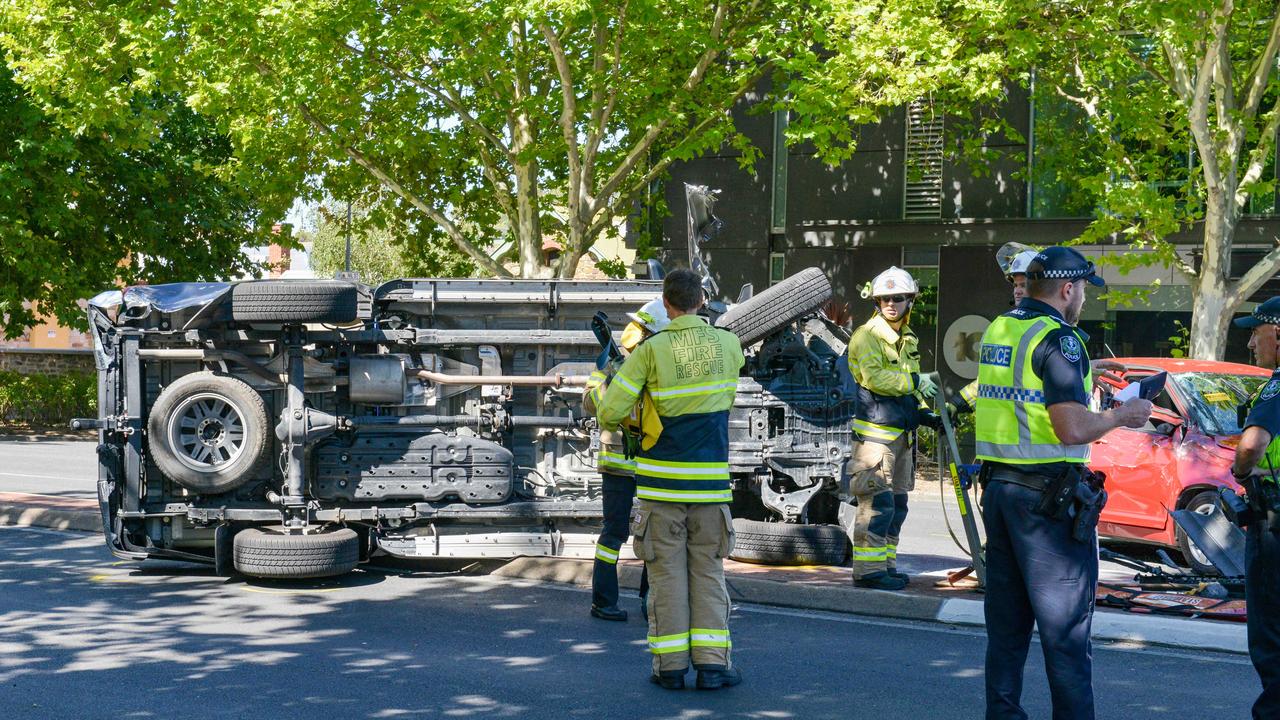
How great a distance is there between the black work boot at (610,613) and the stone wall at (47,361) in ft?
80.8

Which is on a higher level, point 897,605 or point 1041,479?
point 1041,479

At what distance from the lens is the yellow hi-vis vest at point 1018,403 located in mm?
4613

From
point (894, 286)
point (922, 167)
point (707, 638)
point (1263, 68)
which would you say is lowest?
point (707, 638)

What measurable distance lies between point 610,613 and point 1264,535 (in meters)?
3.52

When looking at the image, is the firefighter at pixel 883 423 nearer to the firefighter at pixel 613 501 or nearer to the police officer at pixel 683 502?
the firefighter at pixel 613 501

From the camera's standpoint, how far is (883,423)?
25.4ft

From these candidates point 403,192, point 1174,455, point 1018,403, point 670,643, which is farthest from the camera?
point 403,192

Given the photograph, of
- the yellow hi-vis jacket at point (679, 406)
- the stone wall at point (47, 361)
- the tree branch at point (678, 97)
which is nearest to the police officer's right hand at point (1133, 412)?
the yellow hi-vis jacket at point (679, 406)

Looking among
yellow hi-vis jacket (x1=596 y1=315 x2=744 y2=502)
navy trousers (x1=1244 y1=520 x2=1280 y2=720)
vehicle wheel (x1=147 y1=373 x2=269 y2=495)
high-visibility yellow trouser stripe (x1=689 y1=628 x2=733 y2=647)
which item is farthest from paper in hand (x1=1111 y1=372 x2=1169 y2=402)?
vehicle wheel (x1=147 y1=373 x2=269 y2=495)

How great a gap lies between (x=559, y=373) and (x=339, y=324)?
1.44 metres

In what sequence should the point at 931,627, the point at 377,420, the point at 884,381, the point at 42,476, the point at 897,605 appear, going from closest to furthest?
1. the point at 931,627
2. the point at 897,605
3. the point at 884,381
4. the point at 377,420
5. the point at 42,476

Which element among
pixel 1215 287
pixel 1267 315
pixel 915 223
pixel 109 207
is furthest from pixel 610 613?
pixel 109 207

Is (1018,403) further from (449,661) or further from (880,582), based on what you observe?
(880,582)

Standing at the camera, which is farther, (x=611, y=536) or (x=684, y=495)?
(x=611, y=536)
